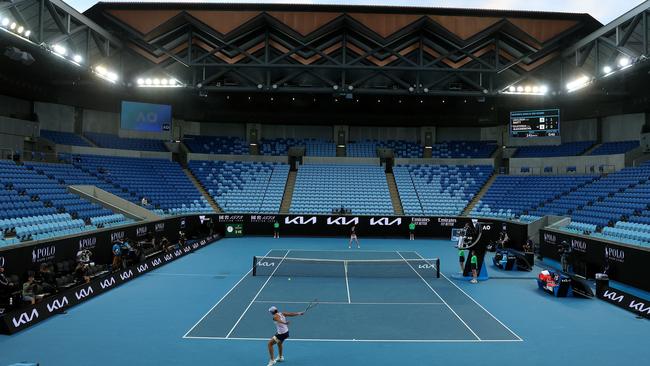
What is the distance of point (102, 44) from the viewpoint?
97.9 ft

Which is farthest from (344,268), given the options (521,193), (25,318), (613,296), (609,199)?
(521,193)

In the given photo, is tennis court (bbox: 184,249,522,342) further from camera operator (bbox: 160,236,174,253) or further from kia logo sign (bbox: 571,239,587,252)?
kia logo sign (bbox: 571,239,587,252)

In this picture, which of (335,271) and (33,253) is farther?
(335,271)

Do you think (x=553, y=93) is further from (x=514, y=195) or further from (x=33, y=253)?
(x=33, y=253)

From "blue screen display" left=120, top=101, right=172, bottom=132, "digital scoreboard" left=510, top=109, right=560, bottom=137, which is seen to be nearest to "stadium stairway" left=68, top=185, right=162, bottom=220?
"blue screen display" left=120, top=101, right=172, bottom=132

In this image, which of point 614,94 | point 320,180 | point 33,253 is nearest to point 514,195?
point 614,94

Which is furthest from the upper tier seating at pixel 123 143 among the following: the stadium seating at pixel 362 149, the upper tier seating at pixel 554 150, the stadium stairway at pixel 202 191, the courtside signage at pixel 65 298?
the upper tier seating at pixel 554 150

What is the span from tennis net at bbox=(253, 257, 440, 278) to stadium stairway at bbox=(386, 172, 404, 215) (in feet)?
45.6

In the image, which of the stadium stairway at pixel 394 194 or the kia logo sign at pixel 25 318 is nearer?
the kia logo sign at pixel 25 318

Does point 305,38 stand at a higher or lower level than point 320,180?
higher

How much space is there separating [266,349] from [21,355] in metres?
5.71

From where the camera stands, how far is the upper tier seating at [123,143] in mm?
38806

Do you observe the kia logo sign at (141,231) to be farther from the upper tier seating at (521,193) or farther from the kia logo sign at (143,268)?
the upper tier seating at (521,193)

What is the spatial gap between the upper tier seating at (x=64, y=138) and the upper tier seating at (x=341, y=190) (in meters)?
19.4
